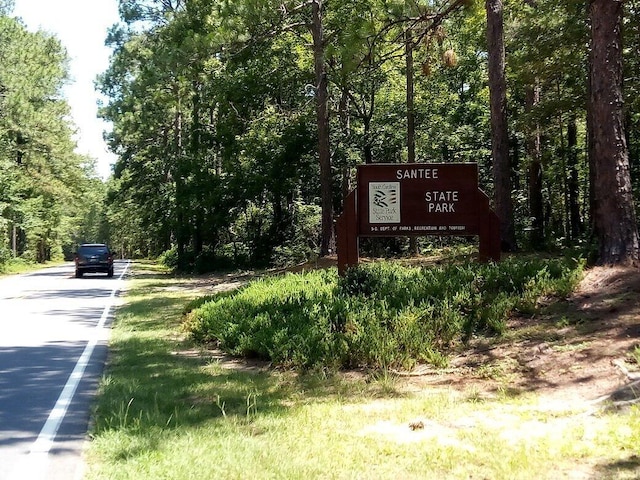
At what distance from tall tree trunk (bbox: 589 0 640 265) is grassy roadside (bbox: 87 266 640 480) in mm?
4335

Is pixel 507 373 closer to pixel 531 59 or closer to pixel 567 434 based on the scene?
pixel 567 434

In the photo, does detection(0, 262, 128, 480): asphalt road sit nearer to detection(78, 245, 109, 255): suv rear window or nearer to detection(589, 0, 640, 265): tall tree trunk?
detection(589, 0, 640, 265): tall tree trunk

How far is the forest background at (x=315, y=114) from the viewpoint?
644 inches

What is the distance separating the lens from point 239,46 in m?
18.4

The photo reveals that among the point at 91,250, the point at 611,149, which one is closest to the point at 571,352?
the point at 611,149

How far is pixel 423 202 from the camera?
12.2 meters

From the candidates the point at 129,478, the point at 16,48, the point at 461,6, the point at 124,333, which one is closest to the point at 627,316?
the point at 129,478

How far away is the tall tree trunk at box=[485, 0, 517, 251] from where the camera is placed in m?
15.0

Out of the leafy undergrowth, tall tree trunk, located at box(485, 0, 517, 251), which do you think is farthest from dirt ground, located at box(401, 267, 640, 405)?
tall tree trunk, located at box(485, 0, 517, 251)

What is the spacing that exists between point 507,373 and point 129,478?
181 inches

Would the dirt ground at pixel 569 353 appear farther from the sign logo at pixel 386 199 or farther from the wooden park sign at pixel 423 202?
the sign logo at pixel 386 199

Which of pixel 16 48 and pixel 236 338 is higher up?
pixel 16 48

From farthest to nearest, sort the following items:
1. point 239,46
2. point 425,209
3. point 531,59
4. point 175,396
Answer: point 239,46, point 531,59, point 425,209, point 175,396

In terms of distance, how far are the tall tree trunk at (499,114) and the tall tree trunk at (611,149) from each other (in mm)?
5222
